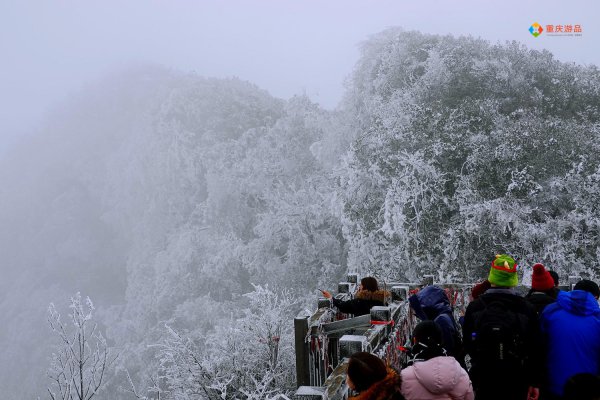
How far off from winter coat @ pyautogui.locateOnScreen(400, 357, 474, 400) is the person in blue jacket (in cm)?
100

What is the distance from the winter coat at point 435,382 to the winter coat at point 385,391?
0.11 metres

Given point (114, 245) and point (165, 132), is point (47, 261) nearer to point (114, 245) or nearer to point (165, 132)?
point (114, 245)

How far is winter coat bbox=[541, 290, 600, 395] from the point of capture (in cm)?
324

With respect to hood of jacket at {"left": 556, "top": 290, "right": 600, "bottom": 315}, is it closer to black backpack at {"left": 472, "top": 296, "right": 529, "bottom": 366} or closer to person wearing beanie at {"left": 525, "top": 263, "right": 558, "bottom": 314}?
black backpack at {"left": 472, "top": 296, "right": 529, "bottom": 366}

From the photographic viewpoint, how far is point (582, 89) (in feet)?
54.6

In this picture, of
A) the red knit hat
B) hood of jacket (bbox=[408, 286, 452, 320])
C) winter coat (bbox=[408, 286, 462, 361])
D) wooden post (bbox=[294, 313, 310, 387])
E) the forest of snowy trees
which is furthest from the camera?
the forest of snowy trees

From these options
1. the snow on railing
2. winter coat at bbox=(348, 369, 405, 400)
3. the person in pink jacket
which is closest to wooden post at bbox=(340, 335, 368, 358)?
the snow on railing

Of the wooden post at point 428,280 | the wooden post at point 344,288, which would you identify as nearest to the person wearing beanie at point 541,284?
the wooden post at point 428,280

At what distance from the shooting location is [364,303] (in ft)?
19.2

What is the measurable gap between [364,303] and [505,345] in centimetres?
269

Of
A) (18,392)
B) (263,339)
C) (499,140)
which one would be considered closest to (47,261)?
(18,392)

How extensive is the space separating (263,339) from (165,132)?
28.0 metres

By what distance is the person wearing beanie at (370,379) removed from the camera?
2656 millimetres

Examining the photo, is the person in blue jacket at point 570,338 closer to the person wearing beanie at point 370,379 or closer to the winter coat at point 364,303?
the person wearing beanie at point 370,379
